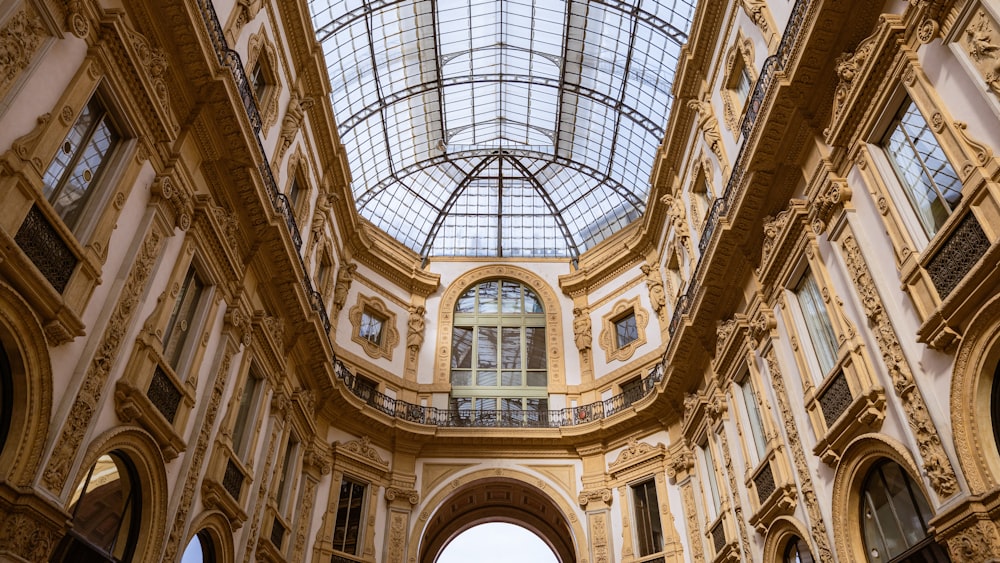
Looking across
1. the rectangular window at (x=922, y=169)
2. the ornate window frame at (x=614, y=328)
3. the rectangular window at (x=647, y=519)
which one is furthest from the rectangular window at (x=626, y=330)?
the rectangular window at (x=922, y=169)

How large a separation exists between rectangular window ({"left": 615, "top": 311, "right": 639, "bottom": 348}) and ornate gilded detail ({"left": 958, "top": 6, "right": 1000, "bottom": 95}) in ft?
52.2

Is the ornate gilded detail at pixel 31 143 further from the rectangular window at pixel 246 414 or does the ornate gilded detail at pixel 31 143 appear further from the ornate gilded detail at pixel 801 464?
the ornate gilded detail at pixel 801 464

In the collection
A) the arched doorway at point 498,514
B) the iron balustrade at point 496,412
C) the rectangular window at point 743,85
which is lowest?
the arched doorway at point 498,514

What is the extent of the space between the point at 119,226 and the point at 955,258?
10807mm

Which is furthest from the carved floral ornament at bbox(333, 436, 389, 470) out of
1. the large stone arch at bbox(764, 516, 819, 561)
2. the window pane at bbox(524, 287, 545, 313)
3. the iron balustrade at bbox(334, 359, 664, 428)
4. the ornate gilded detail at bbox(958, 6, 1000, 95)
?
the ornate gilded detail at bbox(958, 6, 1000, 95)

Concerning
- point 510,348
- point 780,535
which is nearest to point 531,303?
point 510,348

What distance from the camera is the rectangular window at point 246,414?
13.7 meters

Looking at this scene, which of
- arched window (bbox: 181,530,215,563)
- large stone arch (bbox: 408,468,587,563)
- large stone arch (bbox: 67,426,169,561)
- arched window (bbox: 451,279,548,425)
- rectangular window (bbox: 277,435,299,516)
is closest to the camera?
large stone arch (bbox: 67,426,169,561)

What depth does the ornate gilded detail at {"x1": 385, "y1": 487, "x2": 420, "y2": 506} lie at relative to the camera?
776 inches

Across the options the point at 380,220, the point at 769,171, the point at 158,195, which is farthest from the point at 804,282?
the point at 380,220

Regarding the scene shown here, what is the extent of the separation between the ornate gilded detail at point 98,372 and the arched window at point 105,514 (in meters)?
0.76

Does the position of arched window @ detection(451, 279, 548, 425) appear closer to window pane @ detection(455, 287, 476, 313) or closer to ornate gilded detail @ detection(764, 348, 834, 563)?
window pane @ detection(455, 287, 476, 313)

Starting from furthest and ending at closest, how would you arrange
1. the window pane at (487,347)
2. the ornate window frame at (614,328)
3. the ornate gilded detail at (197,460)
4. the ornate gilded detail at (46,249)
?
the window pane at (487,347)
the ornate window frame at (614,328)
the ornate gilded detail at (197,460)
the ornate gilded detail at (46,249)

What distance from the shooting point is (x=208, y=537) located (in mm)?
12211
